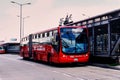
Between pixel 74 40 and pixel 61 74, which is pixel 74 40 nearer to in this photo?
pixel 74 40

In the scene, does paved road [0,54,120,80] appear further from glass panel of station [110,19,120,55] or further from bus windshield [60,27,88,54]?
glass panel of station [110,19,120,55]

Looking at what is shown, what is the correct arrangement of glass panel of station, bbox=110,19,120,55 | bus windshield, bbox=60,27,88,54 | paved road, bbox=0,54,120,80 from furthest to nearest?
glass panel of station, bbox=110,19,120,55, bus windshield, bbox=60,27,88,54, paved road, bbox=0,54,120,80

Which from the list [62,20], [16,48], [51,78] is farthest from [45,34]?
[62,20]

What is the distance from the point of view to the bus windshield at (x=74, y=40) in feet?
87.0

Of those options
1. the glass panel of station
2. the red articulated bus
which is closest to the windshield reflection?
the red articulated bus

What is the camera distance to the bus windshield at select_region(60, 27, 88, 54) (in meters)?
26.5

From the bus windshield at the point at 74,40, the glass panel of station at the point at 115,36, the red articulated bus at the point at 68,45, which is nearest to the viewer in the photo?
the red articulated bus at the point at 68,45

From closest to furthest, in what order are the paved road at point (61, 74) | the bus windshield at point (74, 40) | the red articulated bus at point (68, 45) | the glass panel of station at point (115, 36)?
the paved road at point (61, 74) → the red articulated bus at point (68, 45) → the bus windshield at point (74, 40) → the glass panel of station at point (115, 36)

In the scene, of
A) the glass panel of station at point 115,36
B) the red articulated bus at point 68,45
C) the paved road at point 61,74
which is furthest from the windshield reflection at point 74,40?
the paved road at point 61,74

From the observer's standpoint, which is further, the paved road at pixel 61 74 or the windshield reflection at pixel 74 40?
the windshield reflection at pixel 74 40

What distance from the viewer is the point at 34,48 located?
35.9 m

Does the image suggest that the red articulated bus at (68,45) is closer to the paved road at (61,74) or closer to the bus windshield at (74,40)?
the bus windshield at (74,40)

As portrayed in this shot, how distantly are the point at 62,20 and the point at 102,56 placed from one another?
243 ft

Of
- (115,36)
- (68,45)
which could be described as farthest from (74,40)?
(115,36)
